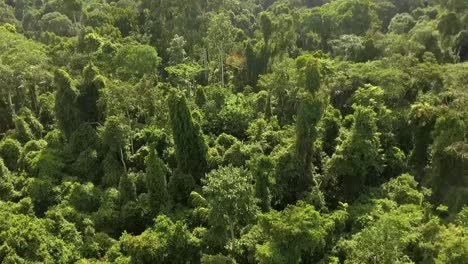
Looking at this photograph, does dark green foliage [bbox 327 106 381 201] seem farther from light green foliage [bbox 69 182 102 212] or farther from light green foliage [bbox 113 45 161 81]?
light green foliage [bbox 113 45 161 81]

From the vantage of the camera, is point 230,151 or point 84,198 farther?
point 230,151

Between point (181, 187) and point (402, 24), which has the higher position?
point (402, 24)

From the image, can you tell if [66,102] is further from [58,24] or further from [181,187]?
[58,24]

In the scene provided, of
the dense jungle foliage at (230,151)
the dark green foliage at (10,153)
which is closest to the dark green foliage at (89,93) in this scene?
the dense jungle foliage at (230,151)

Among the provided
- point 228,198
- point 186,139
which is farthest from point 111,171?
point 228,198

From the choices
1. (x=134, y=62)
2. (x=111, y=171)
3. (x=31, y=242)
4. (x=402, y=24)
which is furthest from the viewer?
(x=402, y=24)

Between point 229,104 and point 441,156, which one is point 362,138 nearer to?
point 441,156

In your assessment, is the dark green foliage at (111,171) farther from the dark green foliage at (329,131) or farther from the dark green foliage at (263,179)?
the dark green foliage at (329,131)
